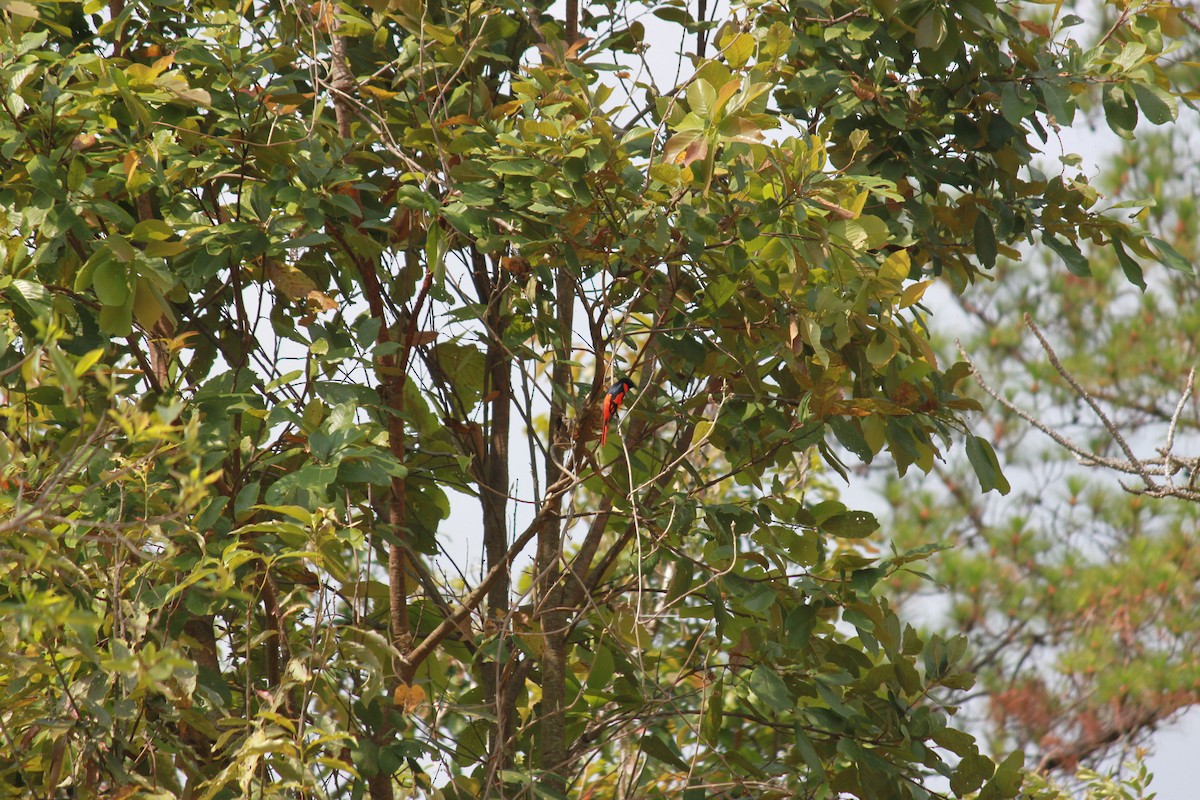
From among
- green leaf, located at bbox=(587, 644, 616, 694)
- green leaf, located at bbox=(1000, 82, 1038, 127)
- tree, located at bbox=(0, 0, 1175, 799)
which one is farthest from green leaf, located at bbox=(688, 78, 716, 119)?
green leaf, located at bbox=(587, 644, 616, 694)

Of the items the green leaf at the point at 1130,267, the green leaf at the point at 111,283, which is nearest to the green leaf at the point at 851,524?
the green leaf at the point at 1130,267

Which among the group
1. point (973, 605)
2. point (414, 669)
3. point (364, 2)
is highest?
point (973, 605)

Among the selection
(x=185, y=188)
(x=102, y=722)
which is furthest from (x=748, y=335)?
(x=102, y=722)

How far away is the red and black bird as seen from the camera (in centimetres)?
223

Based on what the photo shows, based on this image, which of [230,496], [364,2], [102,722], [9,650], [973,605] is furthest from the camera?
[973,605]

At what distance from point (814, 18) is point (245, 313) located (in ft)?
3.79

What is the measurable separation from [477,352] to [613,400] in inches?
17.4

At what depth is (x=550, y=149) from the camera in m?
2.01

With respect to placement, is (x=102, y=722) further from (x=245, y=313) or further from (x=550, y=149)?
(x=550, y=149)

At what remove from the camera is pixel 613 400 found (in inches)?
88.3

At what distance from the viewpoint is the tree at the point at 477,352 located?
192 cm

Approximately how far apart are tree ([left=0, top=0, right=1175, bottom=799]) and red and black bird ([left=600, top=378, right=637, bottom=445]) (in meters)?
0.03

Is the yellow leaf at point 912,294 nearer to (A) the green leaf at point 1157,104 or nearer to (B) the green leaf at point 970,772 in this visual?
(A) the green leaf at point 1157,104

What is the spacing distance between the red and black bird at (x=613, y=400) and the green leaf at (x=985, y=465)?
1.94 ft
